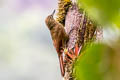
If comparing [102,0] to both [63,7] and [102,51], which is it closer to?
[102,51]

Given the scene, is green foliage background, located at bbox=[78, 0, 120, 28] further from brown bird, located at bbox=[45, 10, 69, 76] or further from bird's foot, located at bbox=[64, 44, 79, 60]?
brown bird, located at bbox=[45, 10, 69, 76]

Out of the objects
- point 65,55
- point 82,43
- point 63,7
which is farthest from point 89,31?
point 63,7

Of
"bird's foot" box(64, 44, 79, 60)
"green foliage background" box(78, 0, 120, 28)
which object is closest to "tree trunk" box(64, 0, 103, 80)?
"bird's foot" box(64, 44, 79, 60)

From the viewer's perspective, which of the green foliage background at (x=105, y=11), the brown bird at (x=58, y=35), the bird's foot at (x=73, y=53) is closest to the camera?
the green foliage background at (x=105, y=11)

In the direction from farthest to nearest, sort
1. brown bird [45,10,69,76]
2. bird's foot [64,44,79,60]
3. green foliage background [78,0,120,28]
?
brown bird [45,10,69,76]
bird's foot [64,44,79,60]
green foliage background [78,0,120,28]

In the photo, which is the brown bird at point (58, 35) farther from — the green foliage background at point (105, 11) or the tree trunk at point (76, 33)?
the green foliage background at point (105, 11)

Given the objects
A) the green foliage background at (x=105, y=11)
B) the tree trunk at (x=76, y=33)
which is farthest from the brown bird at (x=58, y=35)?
the green foliage background at (x=105, y=11)

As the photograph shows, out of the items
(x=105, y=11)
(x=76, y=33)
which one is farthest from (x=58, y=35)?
(x=105, y=11)

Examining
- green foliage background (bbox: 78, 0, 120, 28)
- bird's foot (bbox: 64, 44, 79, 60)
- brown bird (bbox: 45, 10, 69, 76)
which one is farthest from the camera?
brown bird (bbox: 45, 10, 69, 76)

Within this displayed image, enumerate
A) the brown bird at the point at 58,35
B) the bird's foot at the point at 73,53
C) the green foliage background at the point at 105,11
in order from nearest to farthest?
the green foliage background at the point at 105,11 → the bird's foot at the point at 73,53 → the brown bird at the point at 58,35

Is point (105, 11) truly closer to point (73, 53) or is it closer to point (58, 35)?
point (73, 53)
